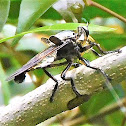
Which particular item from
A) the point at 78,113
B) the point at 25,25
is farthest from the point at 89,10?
the point at 78,113

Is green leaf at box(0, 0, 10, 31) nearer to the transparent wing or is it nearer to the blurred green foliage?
the blurred green foliage

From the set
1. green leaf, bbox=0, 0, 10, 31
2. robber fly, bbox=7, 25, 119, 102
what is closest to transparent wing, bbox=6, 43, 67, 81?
robber fly, bbox=7, 25, 119, 102

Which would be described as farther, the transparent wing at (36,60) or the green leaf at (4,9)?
the green leaf at (4,9)

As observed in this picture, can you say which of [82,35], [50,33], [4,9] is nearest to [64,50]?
[82,35]

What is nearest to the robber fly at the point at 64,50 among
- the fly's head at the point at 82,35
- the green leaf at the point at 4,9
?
the fly's head at the point at 82,35

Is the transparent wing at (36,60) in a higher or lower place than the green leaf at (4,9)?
lower

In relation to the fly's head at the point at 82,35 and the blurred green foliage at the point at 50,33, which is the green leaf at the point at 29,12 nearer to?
the blurred green foliage at the point at 50,33

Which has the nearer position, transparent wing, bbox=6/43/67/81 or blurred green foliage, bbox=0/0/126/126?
transparent wing, bbox=6/43/67/81

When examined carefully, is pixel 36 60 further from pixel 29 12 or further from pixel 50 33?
pixel 50 33

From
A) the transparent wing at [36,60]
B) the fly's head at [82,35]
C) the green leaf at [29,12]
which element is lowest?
the transparent wing at [36,60]
